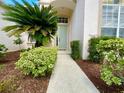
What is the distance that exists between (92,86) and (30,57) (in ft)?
7.66

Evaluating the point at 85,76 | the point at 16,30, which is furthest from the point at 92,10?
the point at 85,76

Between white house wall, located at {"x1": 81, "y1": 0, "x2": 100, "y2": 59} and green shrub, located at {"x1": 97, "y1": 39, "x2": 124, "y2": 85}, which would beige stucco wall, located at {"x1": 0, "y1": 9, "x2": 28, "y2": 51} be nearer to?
white house wall, located at {"x1": 81, "y1": 0, "x2": 100, "y2": 59}

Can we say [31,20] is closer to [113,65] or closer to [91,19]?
[91,19]

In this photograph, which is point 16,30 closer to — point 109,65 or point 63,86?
point 63,86

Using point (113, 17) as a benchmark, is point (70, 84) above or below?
below

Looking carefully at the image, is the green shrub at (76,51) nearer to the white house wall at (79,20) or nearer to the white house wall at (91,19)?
the white house wall at (79,20)

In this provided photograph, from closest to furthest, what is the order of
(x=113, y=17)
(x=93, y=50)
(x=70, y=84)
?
(x=70, y=84)
(x=93, y=50)
(x=113, y=17)

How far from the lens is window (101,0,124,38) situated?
12562 millimetres

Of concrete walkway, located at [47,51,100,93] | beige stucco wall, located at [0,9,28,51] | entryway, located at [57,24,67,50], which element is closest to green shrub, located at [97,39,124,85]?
Result: concrete walkway, located at [47,51,100,93]

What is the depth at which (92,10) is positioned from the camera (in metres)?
12.3

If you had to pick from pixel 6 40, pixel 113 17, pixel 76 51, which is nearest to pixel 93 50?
pixel 76 51

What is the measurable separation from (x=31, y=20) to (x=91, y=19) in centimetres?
355

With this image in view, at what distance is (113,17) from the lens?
12.6 meters

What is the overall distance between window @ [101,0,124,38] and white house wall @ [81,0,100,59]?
1.71ft
